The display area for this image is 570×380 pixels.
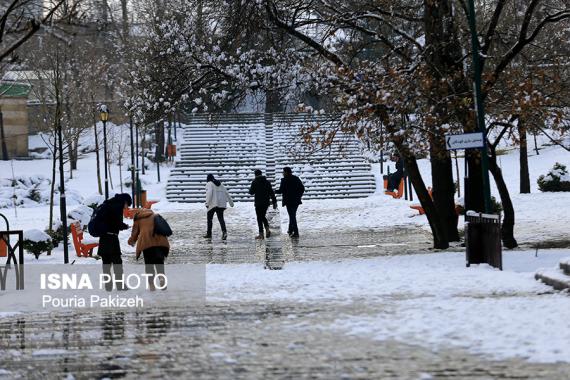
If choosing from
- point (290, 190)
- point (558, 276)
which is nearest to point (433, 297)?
point (558, 276)

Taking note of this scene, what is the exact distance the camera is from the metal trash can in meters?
15.9

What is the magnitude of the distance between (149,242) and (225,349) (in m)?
5.35

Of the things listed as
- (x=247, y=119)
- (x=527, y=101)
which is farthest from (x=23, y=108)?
(x=527, y=101)

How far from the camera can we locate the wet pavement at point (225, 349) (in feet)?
24.4

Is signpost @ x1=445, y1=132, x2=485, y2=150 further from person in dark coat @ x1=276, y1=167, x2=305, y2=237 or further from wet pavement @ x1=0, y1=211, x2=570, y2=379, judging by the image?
person in dark coat @ x1=276, y1=167, x2=305, y2=237

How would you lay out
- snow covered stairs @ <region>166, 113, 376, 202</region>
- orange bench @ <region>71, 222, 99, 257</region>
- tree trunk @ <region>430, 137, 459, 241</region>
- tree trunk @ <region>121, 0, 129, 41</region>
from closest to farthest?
orange bench @ <region>71, 222, 99, 257</region> → tree trunk @ <region>430, 137, 459, 241</region> → snow covered stairs @ <region>166, 113, 376, 202</region> → tree trunk @ <region>121, 0, 129, 41</region>

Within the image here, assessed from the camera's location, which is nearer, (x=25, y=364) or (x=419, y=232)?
(x=25, y=364)

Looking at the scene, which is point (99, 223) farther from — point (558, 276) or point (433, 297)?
point (558, 276)

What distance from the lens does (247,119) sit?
6272 cm

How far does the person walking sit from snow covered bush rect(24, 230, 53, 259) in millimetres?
7068

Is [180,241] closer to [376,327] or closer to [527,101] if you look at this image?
[527,101]

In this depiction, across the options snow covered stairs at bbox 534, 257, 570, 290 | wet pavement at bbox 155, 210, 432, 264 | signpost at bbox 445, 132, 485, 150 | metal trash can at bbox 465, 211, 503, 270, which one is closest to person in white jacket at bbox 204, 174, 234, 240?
wet pavement at bbox 155, 210, 432, 264

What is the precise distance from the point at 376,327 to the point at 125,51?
49876 mm

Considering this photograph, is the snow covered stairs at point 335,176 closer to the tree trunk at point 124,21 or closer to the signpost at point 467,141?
the tree trunk at point 124,21
